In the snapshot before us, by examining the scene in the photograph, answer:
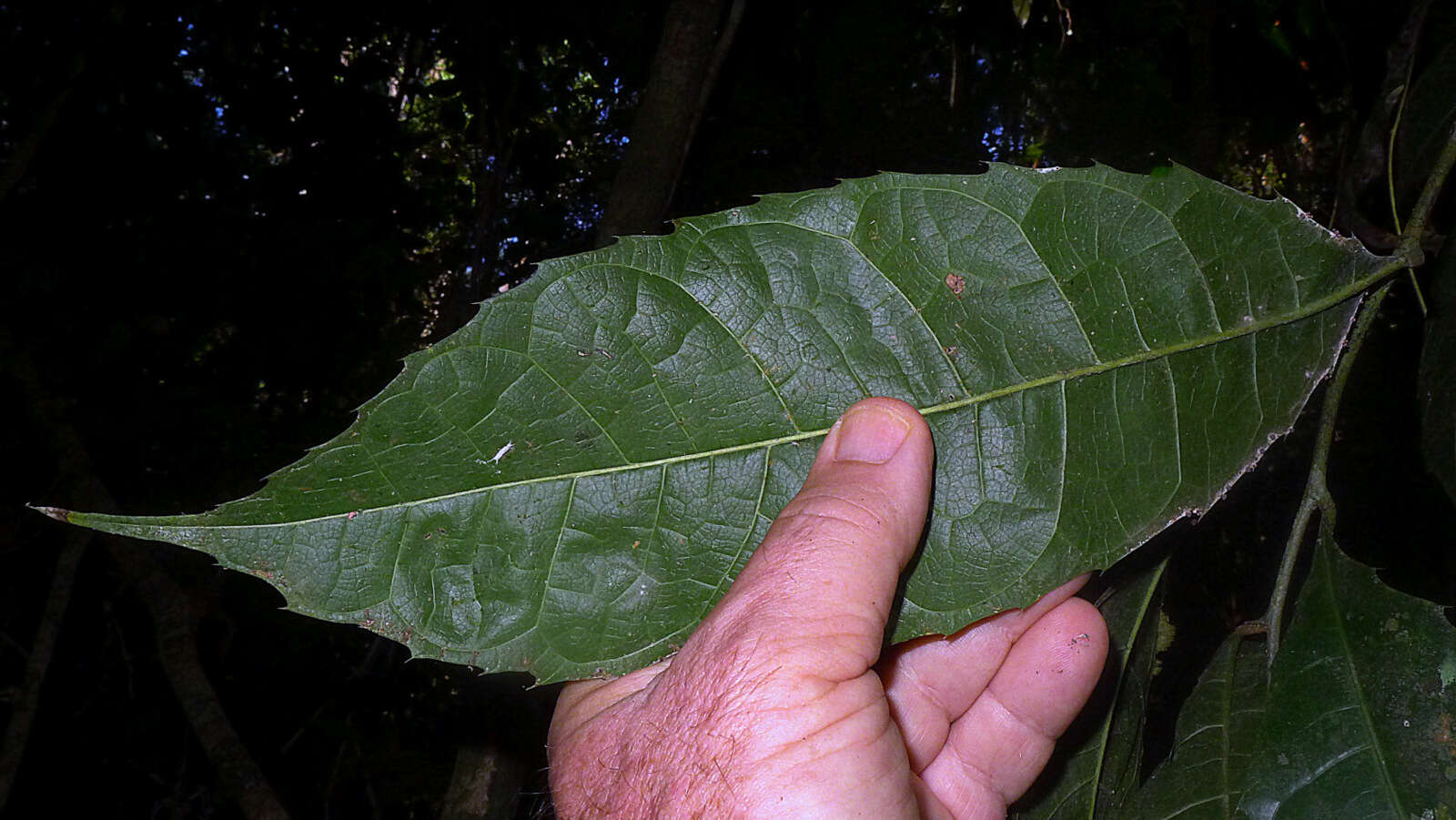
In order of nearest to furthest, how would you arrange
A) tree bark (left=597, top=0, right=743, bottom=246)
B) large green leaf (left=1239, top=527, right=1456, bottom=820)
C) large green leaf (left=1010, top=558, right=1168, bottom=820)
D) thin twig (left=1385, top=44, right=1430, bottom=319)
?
large green leaf (left=1239, top=527, right=1456, bottom=820) → thin twig (left=1385, top=44, right=1430, bottom=319) → large green leaf (left=1010, top=558, right=1168, bottom=820) → tree bark (left=597, top=0, right=743, bottom=246)

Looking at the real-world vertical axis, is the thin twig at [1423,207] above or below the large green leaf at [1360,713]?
above

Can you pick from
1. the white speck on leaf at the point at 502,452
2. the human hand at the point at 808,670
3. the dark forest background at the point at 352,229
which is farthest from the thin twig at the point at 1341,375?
the white speck on leaf at the point at 502,452

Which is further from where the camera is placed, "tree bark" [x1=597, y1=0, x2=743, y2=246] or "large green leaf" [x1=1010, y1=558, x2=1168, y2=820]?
"tree bark" [x1=597, y1=0, x2=743, y2=246]

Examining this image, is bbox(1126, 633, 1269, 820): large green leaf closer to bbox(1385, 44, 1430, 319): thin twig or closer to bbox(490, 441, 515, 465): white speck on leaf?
bbox(1385, 44, 1430, 319): thin twig

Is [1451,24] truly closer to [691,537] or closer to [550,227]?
[691,537]

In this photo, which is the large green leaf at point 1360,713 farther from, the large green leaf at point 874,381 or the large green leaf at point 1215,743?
the large green leaf at point 874,381

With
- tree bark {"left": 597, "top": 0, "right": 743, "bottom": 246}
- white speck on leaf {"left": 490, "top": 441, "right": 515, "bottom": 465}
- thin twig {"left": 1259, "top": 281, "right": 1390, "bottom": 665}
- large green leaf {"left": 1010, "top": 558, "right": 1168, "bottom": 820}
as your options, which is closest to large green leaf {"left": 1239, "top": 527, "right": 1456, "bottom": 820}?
thin twig {"left": 1259, "top": 281, "right": 1390, "bottom": 665}

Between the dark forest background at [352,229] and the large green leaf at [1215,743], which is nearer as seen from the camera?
the large green leaf at [1215,743]

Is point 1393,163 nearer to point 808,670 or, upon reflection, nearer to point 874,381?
point 874,381
